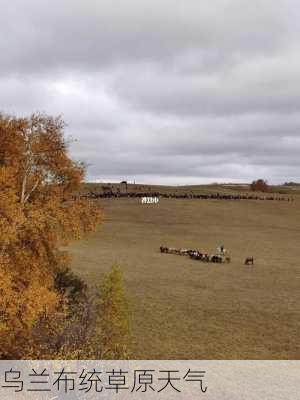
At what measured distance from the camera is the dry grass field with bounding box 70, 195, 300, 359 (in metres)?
31.3

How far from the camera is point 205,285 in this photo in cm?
4653

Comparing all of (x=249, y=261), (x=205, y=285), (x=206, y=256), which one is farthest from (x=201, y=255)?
(x=205, y=285)

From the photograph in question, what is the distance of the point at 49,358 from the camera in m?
22.9

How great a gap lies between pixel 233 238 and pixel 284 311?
143 ft

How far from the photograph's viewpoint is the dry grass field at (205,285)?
31281 millimetres

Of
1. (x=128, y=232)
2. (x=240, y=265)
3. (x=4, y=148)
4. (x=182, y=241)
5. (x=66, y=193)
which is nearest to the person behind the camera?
(x=4, y=148)

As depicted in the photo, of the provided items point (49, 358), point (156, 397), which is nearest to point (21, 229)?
point (49, 358)

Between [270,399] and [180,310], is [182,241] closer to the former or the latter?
[180,310]

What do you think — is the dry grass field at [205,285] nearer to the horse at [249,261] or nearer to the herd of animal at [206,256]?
the horse at [249,261]

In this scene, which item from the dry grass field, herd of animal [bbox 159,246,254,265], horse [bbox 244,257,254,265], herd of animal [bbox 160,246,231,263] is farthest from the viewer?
herd of animal [bbox 160,246,231,263]

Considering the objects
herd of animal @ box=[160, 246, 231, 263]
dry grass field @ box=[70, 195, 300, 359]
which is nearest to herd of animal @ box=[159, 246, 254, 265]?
herd of animal @ box=[160, 246, 231, 263]

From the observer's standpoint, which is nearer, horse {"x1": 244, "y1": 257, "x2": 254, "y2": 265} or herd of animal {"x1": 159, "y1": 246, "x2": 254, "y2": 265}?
horse {"x1": 244, "y1": 257, "x2": 254, "y2": 265}

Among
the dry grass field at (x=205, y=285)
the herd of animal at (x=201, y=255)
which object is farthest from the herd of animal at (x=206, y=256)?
the dry grass field at (x=205, y=285)

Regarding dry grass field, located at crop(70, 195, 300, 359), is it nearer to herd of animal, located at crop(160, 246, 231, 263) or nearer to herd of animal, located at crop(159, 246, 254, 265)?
herd of animal, located at crop(159, 246, 254, 265)
